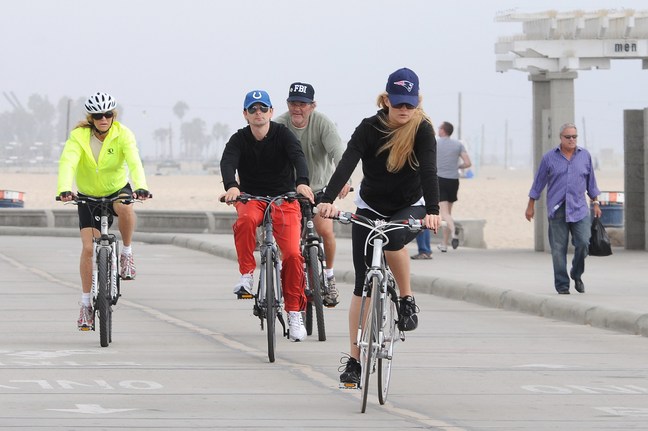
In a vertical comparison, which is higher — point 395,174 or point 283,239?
point 395,174

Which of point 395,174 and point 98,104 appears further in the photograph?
point 98,104

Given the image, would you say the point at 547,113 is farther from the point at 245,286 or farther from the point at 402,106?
the point at 402,106

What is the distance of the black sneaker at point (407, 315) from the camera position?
9.77 meters

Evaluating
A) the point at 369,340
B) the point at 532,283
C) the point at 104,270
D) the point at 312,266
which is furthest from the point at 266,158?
the point at 532,283

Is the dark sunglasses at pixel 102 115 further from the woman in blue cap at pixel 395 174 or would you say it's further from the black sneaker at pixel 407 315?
the black sneaker at pixel 407 315

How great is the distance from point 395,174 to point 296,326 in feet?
10.6

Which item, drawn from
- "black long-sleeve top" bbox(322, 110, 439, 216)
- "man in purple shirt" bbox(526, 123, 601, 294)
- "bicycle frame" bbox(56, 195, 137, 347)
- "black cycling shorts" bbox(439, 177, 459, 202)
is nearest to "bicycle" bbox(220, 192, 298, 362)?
"bicycle frame" bbox(56, 195, 137, 347)

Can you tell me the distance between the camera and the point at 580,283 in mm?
17312

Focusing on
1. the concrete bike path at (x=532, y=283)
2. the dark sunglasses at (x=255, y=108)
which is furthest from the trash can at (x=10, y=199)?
the dark sunglasses at (x=255, y=108)

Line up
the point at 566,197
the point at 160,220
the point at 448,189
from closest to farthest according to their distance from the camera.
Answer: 1. the point at 566,197
2. the point at 448,189
3. the point at 160,220

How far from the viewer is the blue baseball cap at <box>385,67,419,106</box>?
9.71 meters

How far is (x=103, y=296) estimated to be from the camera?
1274 cm

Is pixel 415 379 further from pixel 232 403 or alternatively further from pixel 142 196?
pixel 142 196

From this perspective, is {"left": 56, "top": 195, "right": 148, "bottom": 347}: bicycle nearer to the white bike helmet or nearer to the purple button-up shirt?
the white bike helmet
